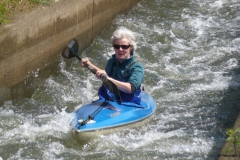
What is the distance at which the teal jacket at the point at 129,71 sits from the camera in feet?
18.5

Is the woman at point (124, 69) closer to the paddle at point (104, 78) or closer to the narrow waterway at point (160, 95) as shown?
the paddle at point (104, 78)

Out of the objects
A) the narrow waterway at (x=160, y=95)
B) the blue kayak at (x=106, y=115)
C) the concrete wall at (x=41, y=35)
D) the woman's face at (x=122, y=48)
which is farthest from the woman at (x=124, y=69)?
the concrete wall at (x=41, y=35)

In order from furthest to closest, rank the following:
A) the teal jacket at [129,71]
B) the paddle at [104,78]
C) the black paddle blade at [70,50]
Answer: the black paddle blade at [70,50], the teal jacket at [129,71], the paddle at [104,78]

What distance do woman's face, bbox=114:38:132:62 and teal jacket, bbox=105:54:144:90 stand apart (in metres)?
0.06

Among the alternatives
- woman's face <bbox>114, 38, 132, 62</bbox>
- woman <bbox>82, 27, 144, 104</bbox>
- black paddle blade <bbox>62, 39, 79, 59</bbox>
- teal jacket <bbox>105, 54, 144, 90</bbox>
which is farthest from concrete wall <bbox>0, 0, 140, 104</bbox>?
woman's face <bbox>114, 38, 132, 62</bbox>

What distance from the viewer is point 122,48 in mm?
5594

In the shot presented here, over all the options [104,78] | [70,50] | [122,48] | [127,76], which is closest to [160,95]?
[127,76]

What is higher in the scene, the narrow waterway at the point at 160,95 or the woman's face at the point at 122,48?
the woman's face at the point at 122,48

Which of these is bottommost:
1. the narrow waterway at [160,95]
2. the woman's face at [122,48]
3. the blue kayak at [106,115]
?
the narrow waterway at [160,95]

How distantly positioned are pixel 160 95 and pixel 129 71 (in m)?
1.65

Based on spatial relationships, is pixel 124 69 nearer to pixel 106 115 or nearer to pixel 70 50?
pixel 106 115

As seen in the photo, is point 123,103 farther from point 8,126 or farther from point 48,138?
point 8,126

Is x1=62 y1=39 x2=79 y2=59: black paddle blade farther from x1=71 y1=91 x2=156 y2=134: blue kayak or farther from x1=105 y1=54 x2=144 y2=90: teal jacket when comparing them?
x1=71 y1=91 x2=156 y2=134: blue kayak

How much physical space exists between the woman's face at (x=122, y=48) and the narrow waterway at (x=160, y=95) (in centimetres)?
85
